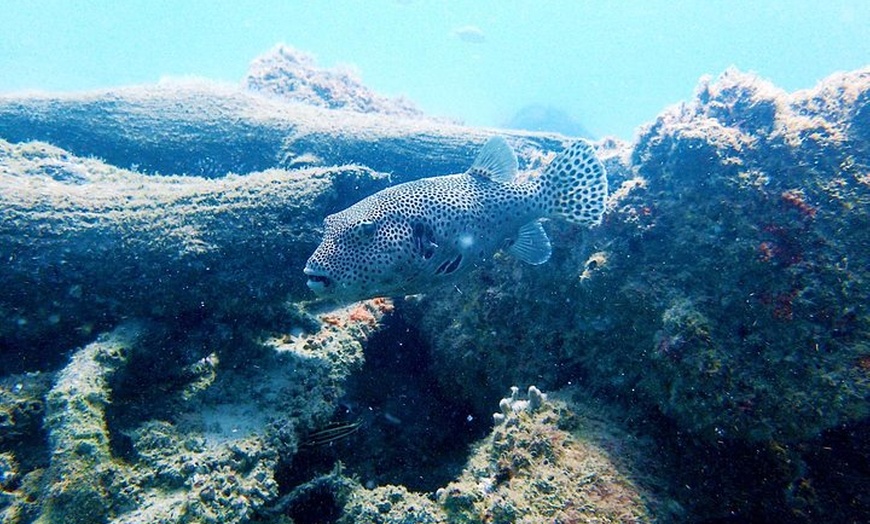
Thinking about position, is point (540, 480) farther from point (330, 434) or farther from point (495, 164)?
point (495, 164)

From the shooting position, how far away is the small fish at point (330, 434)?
13.7ft

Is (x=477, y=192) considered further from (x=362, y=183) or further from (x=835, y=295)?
(x=835, y=295)

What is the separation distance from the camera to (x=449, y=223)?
439 cm

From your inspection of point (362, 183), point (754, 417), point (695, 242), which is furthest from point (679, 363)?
point (362, 183)

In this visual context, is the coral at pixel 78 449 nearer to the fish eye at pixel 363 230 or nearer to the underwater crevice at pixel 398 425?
the underwater crevice at pixel 398 425

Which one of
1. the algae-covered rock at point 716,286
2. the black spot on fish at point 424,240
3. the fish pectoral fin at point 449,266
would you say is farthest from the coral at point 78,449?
the algae-covered rock at point 716,286

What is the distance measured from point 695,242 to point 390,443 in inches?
149

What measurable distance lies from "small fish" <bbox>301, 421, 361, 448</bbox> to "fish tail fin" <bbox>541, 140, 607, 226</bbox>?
3.19 meters

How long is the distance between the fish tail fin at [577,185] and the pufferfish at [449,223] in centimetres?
1

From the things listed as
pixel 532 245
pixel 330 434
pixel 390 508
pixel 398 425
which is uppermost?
pixel 532 245

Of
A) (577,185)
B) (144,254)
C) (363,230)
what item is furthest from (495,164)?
(144,254)

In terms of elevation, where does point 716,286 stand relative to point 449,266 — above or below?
above

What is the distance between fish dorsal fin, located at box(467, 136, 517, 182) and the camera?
16.6 ft

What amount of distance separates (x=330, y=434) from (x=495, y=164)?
136 inches
